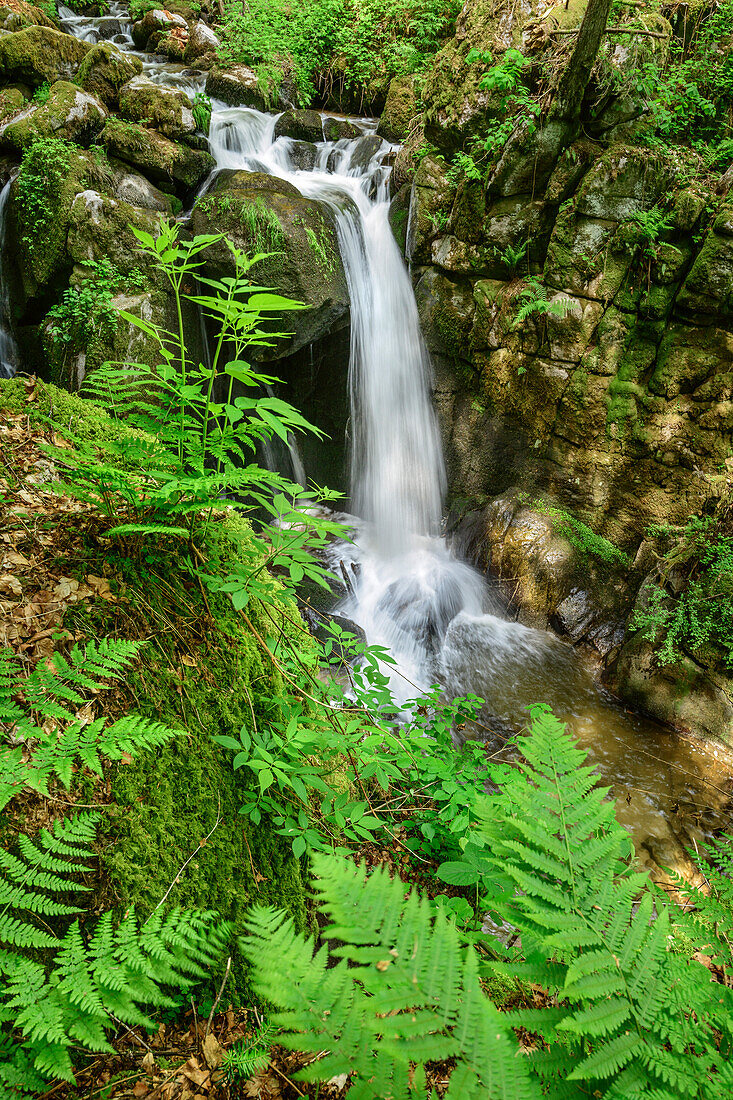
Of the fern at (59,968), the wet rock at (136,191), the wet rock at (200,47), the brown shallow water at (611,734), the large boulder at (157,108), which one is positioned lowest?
the brown shallow water at (611,734)

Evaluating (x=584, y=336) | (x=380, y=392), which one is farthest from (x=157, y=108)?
(x=584, y=336)

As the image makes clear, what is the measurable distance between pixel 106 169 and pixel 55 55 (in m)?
3.15

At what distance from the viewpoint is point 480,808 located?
157 centimetres

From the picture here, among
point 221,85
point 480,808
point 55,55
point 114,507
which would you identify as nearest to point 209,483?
point 114,507

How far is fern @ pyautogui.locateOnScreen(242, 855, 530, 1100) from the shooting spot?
0.78 metres

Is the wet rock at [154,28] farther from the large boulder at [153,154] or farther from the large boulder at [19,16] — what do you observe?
the large boulder at [153,154]

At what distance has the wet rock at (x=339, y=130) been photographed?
984 cm

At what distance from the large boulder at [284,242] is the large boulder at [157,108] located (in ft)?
4.01

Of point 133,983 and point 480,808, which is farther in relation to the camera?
point 480,808

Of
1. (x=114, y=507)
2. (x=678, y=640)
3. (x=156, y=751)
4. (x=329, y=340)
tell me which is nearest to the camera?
(x=156, y=751)

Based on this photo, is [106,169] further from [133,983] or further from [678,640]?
[678,640]

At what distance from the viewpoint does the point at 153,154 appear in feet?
24.2

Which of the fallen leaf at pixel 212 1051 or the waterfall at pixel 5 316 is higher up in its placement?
the waterfall at pixel 5 316

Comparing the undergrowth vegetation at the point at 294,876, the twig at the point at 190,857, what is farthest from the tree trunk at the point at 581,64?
the twig at the point at 190,857
